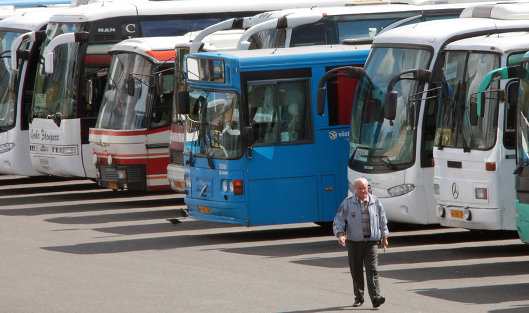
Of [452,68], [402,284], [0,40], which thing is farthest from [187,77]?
[0,40]

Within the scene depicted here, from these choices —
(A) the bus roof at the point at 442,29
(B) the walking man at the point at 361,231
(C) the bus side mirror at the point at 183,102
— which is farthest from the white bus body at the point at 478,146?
(C) the bus side mirror at the point at 183,102

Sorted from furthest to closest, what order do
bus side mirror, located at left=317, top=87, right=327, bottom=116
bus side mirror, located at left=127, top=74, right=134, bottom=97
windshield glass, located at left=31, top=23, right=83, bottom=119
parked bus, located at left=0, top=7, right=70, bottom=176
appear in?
parked bus, located at left=0, top=7, right=70, bottom=176, windshield glass, located at left=31, top=23, right=83, bottom=119, bus side mirror, located at left=127, top=74, right=134, bottom=97, bus side mirror, located at left=317, top=87, right=327, bottom=116

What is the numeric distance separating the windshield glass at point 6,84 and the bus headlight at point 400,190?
1072cm

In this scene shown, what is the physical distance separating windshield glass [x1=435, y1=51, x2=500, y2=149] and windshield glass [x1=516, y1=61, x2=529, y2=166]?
112 cm

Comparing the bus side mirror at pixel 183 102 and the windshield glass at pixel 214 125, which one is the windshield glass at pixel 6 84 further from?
the windshield glass at pixel 214 125

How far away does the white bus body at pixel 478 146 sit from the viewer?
1474 cm

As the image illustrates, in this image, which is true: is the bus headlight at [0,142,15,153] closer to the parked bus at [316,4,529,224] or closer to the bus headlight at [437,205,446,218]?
the parked bus at [316,4,529,224]

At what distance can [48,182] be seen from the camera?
27000 mm

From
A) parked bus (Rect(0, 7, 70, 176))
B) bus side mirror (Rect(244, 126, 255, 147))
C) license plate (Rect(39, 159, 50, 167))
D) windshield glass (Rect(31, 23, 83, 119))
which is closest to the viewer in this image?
bus side mirror (Rect(244, 126, 255, 147))

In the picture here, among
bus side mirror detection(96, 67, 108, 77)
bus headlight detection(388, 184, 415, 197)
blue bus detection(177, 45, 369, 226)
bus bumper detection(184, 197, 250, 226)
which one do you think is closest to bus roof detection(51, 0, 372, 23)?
bus side mirror detection(96, 67, 108, 77)

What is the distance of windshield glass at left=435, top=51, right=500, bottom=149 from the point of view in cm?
1499

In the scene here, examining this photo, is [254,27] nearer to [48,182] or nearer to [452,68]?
[452,68]

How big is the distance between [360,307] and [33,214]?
1034 centimetres

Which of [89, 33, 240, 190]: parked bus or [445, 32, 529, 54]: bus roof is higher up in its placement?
Result: [445, 32, 529, 54]: bus roof
